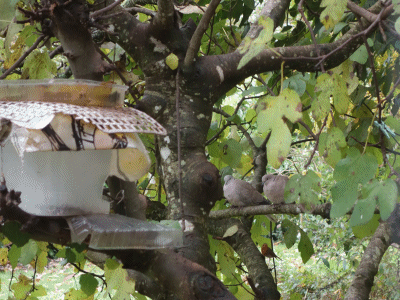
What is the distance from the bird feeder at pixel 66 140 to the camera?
0.56m

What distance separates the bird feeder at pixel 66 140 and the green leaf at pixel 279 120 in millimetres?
166

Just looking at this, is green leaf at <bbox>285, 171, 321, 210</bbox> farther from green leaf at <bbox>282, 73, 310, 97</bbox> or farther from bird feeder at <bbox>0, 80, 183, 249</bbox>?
green leaf at <bbox>282, 73, 310, 97</bbox>

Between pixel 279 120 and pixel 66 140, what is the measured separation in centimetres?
26

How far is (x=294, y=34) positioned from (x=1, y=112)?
1233 mm

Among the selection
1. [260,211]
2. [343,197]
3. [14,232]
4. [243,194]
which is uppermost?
[343,197]

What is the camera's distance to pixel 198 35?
0.88m

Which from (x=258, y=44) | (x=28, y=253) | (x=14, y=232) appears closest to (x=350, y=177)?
(x=258, y=44)

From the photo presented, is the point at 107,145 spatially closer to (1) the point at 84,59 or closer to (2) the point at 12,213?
(2) the point at 12,213

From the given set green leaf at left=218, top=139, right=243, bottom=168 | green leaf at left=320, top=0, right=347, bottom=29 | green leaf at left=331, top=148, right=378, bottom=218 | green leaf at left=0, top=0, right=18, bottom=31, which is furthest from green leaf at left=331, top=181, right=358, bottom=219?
green leaf at left=218, top=139, right=243, bottom=168

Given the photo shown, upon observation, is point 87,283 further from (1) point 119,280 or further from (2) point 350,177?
(2) point 350,177

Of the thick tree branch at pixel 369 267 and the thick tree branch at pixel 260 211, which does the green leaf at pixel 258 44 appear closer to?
the thick tree branch at pixel 260 211

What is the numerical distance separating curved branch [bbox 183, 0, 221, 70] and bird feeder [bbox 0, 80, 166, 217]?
0.75ft

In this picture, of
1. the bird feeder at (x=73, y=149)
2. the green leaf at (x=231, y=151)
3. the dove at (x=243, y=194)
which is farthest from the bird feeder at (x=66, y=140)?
the dove at (x=243, y=194)

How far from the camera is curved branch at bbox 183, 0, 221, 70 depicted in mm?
803
